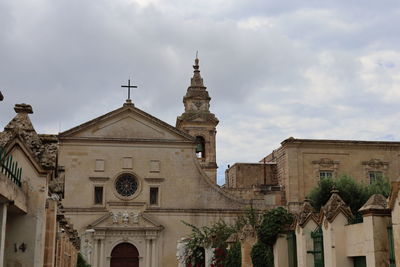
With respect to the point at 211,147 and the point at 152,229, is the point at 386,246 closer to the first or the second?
the point at 152,229

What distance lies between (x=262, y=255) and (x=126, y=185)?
699 inches

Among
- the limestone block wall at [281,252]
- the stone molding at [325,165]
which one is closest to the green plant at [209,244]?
the limestone block wall at [281,252]

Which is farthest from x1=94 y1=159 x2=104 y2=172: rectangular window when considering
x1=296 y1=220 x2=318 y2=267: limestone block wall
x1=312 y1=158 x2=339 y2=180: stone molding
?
x1=296 y1=220 x2=318 y2=267: limestone block wall

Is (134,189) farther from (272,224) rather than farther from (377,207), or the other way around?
(377,207)

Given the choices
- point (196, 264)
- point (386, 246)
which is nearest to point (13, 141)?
point (386, 246)

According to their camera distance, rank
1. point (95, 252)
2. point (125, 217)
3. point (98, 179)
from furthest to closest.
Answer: point (98, 179), point (125, 217), point (95, 252)

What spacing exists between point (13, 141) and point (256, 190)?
2800 centimetres

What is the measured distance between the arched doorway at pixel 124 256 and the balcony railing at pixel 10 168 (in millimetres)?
24104

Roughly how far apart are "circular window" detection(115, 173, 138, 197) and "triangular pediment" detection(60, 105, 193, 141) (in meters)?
2.37

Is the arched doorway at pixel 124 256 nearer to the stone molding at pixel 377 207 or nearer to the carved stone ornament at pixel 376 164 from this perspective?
the carved stone ornament at pixel 376 164

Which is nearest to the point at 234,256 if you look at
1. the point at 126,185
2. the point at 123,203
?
the point at 123,203

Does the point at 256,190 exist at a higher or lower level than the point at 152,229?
higher

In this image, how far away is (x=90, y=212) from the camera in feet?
109

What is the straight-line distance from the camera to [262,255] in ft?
58.0
